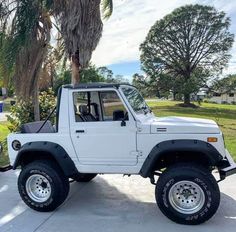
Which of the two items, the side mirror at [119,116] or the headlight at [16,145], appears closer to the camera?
the side mirror at [119,116]

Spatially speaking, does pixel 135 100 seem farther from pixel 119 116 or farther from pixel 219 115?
pixel 219 115

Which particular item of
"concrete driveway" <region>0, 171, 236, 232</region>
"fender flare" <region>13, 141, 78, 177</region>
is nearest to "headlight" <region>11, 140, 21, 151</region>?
"fender flare" <region>13, 141, 78, 177</region>

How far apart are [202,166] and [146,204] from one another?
123cm

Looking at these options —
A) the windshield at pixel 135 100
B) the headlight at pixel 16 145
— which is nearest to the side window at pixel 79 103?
the windshield at pixel 135 100

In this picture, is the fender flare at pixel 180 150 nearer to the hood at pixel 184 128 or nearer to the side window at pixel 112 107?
the hood at pixel 184 128

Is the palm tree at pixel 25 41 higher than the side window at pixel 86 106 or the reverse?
higher

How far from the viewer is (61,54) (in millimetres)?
11516

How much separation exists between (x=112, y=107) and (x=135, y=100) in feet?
1.30

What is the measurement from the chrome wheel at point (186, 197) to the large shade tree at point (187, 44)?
3534cm

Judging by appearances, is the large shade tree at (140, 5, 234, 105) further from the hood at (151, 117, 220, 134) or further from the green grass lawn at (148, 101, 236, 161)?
the hood at (151, 117, 220, 134)

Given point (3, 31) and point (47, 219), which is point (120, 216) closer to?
point (47, 219)

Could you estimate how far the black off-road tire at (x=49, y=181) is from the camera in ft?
17.3

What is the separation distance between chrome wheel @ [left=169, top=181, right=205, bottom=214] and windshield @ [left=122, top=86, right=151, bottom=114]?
1280mm

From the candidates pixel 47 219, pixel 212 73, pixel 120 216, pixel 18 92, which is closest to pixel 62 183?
pixel 47 219
